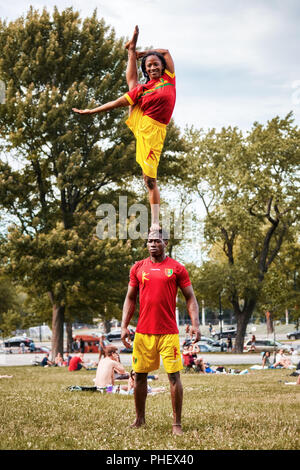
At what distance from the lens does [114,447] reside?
5578 millimetres

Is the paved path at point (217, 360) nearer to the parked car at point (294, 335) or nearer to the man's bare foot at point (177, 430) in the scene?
Answer: the man's bare foot at point (177, 430)

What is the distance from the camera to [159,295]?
22.0 feet

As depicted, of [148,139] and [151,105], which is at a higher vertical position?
[151,105]

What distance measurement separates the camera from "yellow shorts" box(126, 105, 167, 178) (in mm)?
6938

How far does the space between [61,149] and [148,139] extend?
2090 centimetres

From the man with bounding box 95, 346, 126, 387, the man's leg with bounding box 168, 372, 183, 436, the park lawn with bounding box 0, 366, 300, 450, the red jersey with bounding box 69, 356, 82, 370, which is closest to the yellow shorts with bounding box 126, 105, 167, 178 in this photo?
the man's leg with bounding box 168, 372, 183, 436

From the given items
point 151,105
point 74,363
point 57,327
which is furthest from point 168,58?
point 57,327

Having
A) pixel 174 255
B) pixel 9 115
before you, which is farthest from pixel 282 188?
pixel 9 115

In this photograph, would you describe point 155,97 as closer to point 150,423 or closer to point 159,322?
point 159,322

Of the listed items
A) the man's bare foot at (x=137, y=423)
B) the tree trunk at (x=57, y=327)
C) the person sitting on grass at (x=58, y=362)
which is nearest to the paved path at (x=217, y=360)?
the tree trunk at (x=57, y=327)

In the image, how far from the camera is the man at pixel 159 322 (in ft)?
21.9

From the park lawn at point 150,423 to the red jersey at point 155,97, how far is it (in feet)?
12.7

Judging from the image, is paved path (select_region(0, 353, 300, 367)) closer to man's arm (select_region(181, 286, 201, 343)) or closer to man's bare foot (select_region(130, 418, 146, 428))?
man's bare foot (select_region(130, 418, 146, 428))
